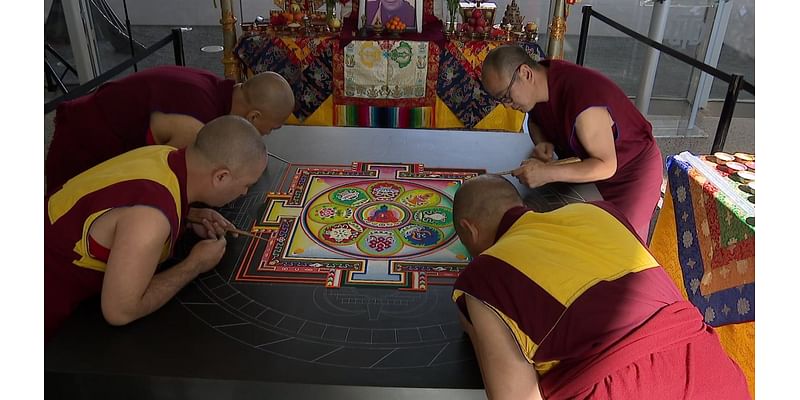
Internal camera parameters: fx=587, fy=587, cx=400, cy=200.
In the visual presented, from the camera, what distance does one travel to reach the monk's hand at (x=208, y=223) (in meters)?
1.76

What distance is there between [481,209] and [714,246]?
1.26 metres

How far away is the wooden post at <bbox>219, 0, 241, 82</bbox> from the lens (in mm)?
4352

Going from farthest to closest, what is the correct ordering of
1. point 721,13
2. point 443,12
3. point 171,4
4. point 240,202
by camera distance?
1. point 171,4
2. point 443,12
3. point 721,13
4. point 240,202

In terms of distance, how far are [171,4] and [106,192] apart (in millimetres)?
6893

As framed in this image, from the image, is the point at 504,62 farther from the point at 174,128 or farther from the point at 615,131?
the point at 174,128

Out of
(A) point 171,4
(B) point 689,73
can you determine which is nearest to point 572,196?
(B) point 689,73

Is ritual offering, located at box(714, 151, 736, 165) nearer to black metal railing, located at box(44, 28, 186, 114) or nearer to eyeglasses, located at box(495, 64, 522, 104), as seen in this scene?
eyeglasses, located at box(495, 64, 522, 104)

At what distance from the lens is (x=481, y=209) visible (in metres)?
1.46

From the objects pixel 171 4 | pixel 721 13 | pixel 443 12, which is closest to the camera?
pixel 721 13

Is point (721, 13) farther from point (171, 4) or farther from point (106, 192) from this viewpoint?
point (171, 4)

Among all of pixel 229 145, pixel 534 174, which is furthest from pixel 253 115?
pixel 534 174

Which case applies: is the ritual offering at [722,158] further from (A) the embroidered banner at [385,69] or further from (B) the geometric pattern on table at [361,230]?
(A) the embroidered banner at [385,69]

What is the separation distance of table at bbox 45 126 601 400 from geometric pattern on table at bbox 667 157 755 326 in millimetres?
1150

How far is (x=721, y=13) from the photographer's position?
15.4ft
